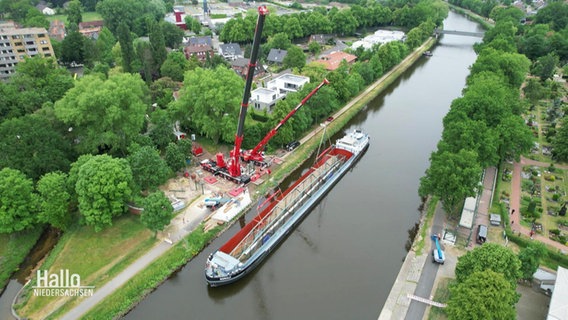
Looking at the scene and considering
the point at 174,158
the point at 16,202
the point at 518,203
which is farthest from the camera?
the point at 174,158

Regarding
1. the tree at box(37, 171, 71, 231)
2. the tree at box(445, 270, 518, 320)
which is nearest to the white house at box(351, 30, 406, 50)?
the tree at box(445, 270, 518, 320)

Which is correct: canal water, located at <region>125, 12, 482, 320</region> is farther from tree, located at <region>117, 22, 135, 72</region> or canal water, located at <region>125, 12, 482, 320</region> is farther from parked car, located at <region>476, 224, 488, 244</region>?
tree, located at <region>117, 22, 135, 72</region>

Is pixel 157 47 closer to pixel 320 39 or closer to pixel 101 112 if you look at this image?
pixel 101 112

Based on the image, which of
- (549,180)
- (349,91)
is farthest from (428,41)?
(549,180)

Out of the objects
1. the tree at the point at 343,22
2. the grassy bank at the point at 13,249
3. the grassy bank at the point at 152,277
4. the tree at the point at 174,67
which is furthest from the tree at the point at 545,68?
the grassy bank at the point at 13,249

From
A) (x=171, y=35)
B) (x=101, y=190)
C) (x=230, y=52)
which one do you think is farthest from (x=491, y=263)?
(x=171, y=35)

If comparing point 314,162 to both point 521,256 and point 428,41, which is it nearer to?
point 521,256

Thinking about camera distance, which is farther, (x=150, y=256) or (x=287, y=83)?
(x=287, y=83)
